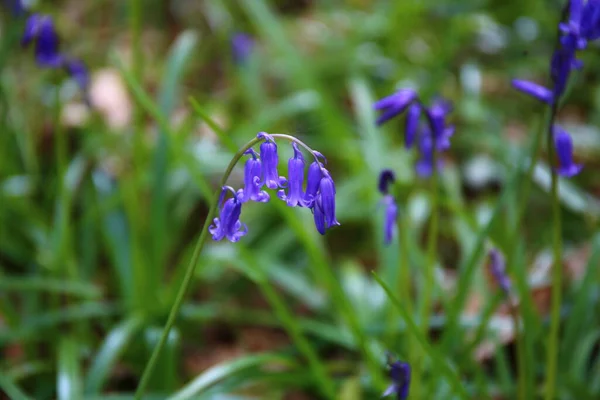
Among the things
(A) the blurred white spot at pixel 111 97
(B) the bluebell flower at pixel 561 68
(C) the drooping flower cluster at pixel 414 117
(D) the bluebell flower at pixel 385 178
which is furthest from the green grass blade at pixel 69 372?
(A) the blurred white spot at pixel 111 97

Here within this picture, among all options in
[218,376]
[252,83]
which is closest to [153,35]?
[252,83]

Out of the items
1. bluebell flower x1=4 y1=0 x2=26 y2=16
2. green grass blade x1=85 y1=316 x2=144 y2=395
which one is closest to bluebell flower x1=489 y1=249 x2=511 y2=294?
green grass blade x1=85 y1=316 x2=144 y2=395

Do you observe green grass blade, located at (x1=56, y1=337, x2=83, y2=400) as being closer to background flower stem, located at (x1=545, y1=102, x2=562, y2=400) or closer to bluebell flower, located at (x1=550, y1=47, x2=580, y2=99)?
background flower stem, located at (x1=545, y1=102, x2=562, y2=400)

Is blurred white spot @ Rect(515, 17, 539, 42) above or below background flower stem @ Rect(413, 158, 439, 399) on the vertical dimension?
above

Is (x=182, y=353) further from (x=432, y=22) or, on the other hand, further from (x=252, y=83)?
(x=432, y=22)

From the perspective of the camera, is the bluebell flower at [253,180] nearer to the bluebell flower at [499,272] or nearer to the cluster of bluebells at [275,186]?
the cluster of bluebells at [275,186]

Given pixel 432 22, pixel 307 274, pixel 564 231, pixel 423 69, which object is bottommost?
pixel 564 231

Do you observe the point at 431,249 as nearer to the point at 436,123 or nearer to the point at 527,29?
the point at 436,123

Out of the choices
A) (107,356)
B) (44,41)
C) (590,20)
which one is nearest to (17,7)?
(44,41)
